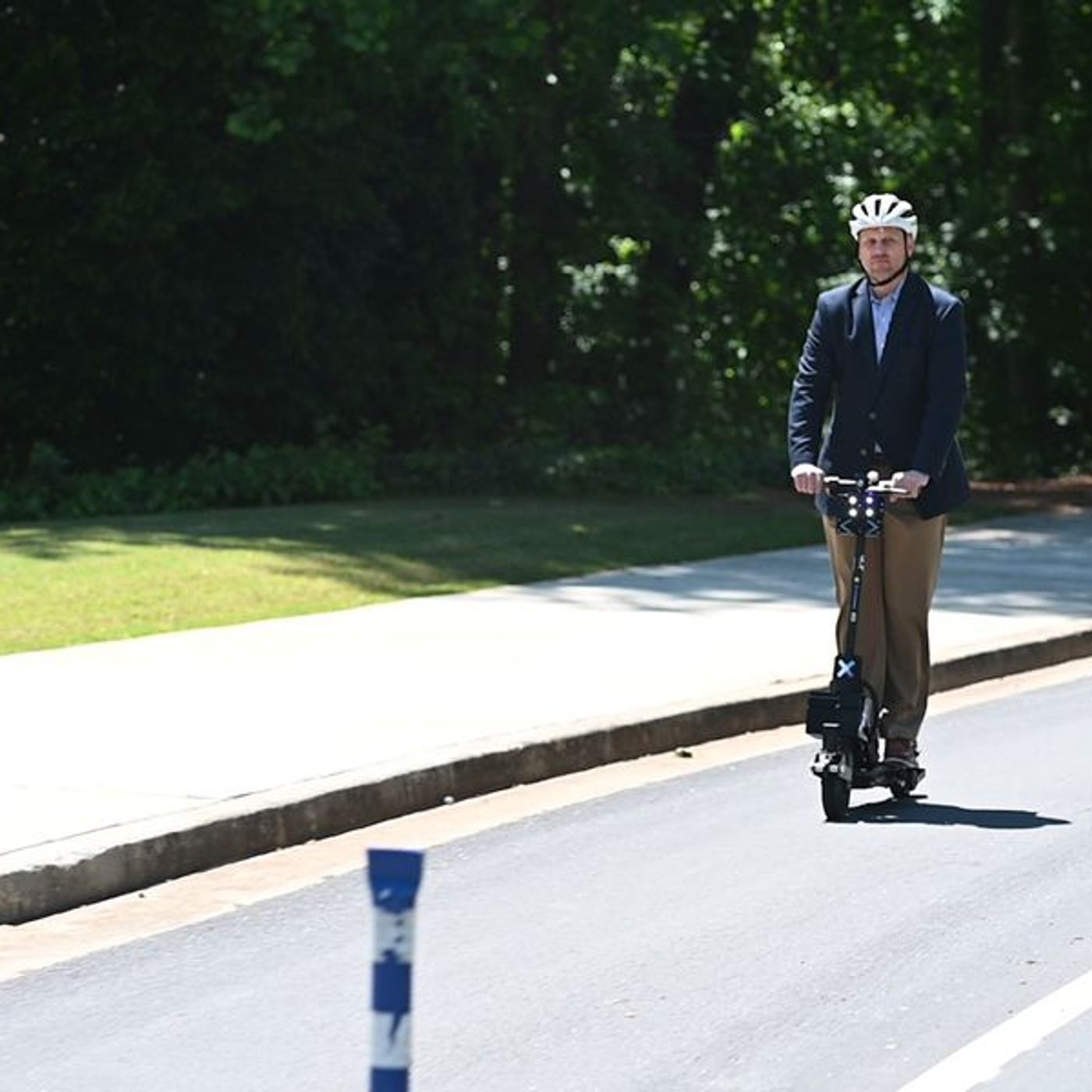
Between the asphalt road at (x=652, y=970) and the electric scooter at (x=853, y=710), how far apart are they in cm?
13

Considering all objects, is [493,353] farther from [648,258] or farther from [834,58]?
[834,58]

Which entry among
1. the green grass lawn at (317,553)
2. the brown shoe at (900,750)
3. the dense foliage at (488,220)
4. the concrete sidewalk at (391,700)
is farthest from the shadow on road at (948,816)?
the dense foliage at (488,220)

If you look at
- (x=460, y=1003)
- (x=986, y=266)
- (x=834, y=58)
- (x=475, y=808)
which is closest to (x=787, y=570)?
(x=475, y=808)

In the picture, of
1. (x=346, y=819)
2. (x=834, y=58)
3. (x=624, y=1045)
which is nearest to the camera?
(x=624, y=1045)

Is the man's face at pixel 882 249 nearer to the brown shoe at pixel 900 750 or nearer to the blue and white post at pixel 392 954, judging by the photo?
the brown shoe at pixel 900 750

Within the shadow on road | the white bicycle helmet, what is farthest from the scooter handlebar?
the shadow on road

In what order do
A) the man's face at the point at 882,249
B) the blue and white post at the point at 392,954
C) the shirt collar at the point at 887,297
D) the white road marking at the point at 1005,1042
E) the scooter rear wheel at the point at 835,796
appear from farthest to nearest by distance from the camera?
the shirt collar at the point at 887,297 → the man's face at the point at 882,249 → the scooter rear wheel at the point at 835,796 → the white road marking at the point at 1005,1042 → the blue and white post at the point at 392,954

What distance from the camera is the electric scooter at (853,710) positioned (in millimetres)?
10227

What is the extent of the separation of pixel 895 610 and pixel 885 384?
2.77 ft

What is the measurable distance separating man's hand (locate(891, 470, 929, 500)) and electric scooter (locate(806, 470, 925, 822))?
0.09 ft

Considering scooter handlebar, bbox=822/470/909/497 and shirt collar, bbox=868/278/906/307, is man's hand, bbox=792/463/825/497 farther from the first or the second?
shirt collar, bbox=868/278/906/307

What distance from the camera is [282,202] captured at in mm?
26984

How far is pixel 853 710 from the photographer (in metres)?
10.3

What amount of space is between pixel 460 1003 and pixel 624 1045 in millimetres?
611
